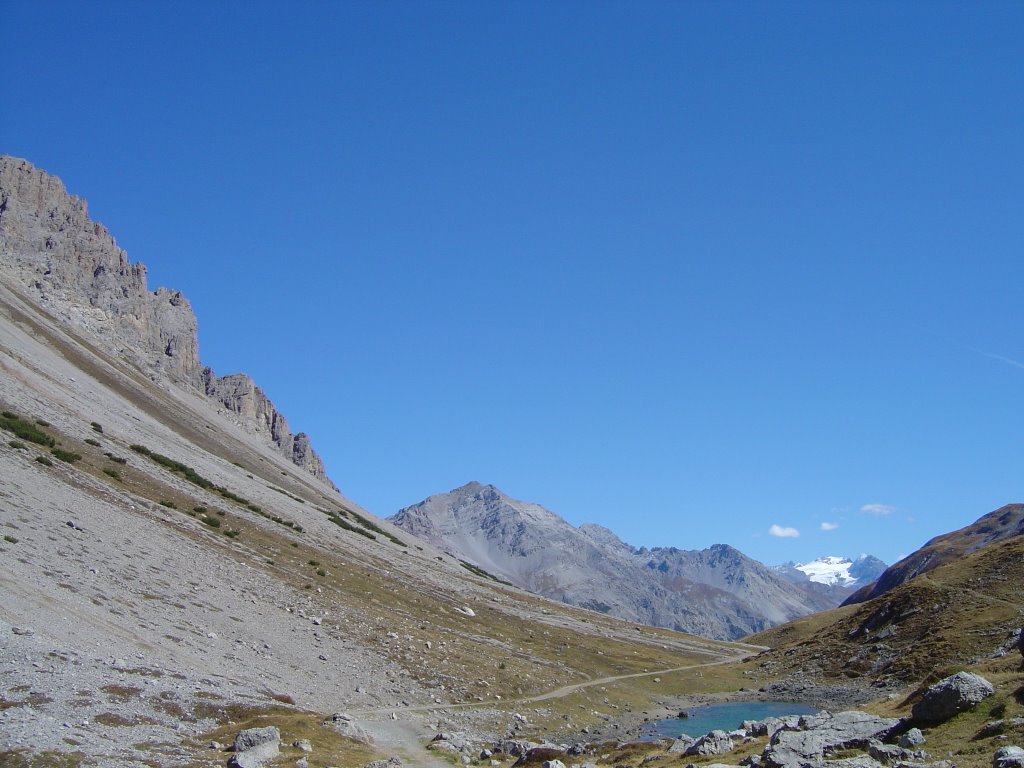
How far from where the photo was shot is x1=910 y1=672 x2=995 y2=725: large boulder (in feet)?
84.4

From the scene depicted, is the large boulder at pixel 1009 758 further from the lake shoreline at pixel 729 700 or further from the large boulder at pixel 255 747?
the lake shoreline at pixel 729 700

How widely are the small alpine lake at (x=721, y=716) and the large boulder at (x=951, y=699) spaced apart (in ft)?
109

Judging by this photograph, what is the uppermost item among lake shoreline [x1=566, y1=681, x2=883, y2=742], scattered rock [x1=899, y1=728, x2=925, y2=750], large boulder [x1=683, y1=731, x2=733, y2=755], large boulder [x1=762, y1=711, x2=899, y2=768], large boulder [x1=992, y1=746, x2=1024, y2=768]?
large boulder [x1=992, y1=746, x2=1024, y2=768]

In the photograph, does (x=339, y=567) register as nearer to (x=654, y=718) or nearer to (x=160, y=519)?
(x=160, y=519)

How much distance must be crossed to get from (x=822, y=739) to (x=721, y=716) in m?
52.7

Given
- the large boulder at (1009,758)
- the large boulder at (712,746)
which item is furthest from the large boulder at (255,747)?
the large boulder at (1009,758)

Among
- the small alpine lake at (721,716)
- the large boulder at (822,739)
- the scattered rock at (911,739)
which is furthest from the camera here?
the small alpine lake at (721,716)

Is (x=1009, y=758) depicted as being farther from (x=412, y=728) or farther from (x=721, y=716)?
(x=721, y=716)

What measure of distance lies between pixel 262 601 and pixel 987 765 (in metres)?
52.7

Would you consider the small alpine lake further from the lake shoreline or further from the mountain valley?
the mountain valley

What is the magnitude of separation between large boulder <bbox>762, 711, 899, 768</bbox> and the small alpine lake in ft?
102

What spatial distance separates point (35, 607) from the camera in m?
39.4

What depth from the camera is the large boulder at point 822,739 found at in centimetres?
2460

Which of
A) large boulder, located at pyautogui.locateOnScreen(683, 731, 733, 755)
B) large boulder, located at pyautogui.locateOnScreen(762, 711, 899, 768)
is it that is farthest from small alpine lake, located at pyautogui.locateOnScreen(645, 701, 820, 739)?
large boulder, located at pyautogui.locateOnScreen(762, 711, 899, 768)
